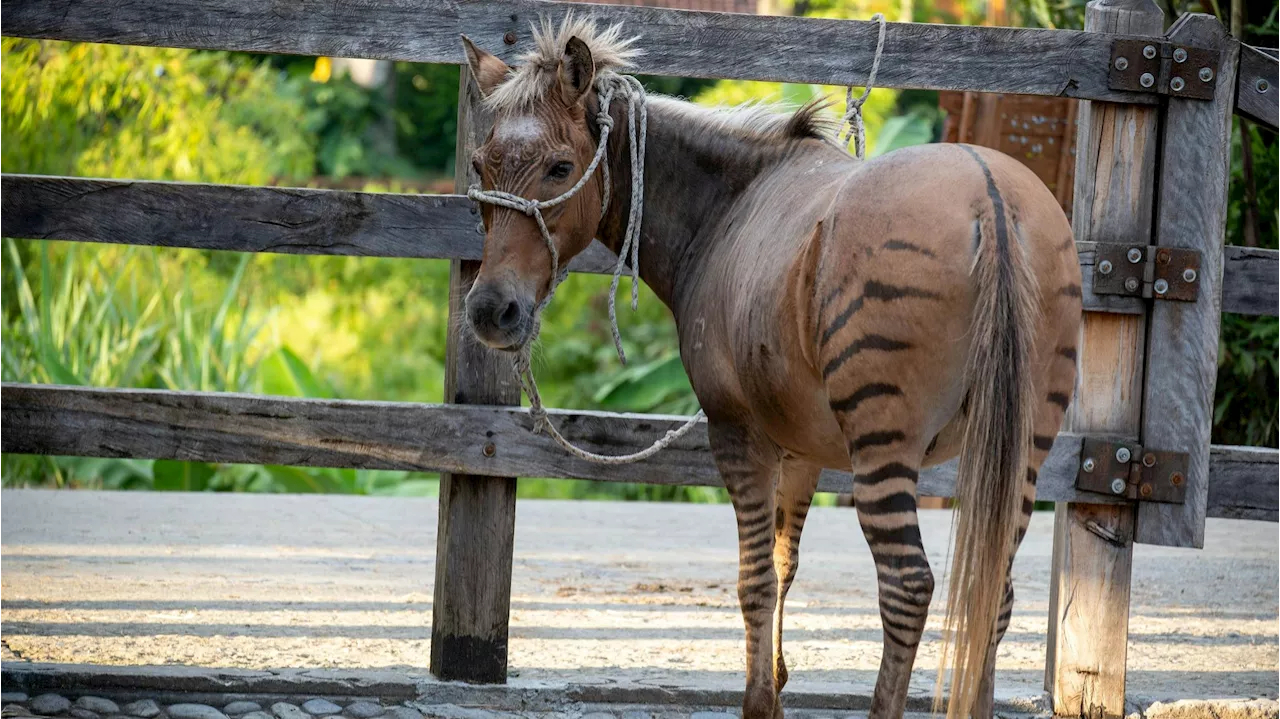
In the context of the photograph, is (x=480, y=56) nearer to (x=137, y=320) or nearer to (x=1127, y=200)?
(x=1127, y=200)

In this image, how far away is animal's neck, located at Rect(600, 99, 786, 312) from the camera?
334cm

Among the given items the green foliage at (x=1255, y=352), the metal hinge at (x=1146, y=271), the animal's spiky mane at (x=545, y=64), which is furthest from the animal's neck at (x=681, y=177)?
the green foliage at (x=1255, y=352)

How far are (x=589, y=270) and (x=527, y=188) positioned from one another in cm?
77

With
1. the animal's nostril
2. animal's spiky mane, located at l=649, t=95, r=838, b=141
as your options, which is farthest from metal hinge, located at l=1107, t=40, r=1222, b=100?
the animal's nostril

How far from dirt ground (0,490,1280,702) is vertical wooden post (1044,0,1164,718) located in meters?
0.20

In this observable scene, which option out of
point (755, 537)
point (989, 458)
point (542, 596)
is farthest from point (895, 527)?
point (542, 596)

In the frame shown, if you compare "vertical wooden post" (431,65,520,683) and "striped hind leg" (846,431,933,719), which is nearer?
"striped hind leg" (846,431,933,719)

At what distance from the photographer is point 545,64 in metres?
3.09

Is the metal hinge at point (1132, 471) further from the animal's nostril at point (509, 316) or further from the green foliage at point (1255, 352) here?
the green foliage at point (1255, 352)

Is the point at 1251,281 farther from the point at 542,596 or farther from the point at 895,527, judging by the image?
the point at 542,596

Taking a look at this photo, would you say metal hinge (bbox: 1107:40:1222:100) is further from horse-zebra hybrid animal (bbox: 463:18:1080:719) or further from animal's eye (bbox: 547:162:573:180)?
animal's eye (bbox: 547:162:573:180)

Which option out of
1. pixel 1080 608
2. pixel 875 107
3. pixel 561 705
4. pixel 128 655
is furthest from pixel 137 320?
pixel 875 107

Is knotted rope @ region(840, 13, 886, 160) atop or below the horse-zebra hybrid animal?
atop

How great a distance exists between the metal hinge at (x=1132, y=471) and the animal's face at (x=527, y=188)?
183cm
